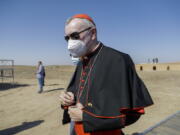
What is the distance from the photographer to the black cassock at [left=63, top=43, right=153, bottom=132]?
1156 millimetres

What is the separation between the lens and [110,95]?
4.00 ft

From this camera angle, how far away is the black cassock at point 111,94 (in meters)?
1.16

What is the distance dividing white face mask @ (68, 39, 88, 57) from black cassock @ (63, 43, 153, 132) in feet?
0.41

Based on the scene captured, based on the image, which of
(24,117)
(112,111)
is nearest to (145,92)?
(112,111)

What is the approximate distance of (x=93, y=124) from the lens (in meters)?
1.15

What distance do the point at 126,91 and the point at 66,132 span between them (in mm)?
4280

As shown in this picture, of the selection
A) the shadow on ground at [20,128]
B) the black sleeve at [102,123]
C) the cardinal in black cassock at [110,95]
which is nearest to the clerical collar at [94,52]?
the cardinal in black cassock at [110,95]

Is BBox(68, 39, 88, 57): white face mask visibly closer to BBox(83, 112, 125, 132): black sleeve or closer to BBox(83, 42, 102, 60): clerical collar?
BBox(83, 42, 102, 60): clerical collar

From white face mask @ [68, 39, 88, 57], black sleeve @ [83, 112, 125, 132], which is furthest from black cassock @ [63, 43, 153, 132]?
white face mask @ [68, 39, 88, 57]

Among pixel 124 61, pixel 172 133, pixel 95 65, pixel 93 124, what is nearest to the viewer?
pixel 93 124

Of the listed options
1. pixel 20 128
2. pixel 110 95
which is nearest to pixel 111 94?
pixel 110 95

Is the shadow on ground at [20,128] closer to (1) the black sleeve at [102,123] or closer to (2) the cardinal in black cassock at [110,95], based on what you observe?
(2) the cardinal in black cassock at [110,95]

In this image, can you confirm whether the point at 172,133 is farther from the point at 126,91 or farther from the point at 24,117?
the point at 24,117

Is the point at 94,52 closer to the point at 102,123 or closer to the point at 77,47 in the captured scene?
the point at 77,47
